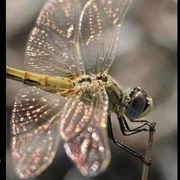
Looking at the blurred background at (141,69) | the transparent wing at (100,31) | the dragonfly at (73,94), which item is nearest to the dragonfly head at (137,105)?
the dragonfly at (73,94)

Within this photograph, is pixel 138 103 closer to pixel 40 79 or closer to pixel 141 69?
pixel 40 79

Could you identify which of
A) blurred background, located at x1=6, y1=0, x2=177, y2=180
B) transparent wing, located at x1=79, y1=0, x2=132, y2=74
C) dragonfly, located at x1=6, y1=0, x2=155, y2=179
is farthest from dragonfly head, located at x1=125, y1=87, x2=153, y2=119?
blurred background, located at x1=6, y1=0, x2=177, y2=180

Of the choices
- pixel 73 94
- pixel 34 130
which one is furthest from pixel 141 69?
pixel 34 130

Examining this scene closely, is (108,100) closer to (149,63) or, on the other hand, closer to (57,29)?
(57,29)

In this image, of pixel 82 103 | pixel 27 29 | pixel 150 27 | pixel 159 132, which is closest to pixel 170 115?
pixel 159 132

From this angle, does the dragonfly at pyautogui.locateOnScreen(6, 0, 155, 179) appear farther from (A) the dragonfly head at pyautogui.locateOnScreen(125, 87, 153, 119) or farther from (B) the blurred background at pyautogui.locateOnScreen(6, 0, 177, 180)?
(B) the blurred background at pyautogui.locateOnScreen(6, 0, 177, 180)

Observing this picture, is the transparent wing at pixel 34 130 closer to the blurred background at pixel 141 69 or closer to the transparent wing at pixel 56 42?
the transparent wing at pixel 56 42
